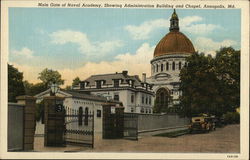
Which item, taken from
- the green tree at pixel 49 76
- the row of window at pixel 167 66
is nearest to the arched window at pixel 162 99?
the row of window at pixel 167 66

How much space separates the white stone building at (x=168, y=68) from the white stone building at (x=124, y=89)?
1.22 feet

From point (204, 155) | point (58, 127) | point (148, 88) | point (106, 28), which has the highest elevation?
point (106, 28)

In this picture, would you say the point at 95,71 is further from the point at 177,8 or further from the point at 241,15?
the point at 241,15

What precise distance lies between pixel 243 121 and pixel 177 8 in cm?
375

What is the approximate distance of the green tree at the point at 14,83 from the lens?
9805mm

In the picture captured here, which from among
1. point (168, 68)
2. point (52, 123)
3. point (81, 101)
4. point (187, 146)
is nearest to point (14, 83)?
point (52, 123)

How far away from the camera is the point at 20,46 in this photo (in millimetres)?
9758

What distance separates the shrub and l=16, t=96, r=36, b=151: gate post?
5919 mm

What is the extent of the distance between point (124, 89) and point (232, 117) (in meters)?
4.24

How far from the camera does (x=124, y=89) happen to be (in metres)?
12.7

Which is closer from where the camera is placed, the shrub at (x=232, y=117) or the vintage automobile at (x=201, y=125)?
the shrub at (x=232, y=117)

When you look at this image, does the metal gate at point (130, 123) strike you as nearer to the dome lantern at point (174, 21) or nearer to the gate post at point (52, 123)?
the gate post at point (52, 123)

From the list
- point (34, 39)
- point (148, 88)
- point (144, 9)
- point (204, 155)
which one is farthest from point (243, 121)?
point (34, 39)

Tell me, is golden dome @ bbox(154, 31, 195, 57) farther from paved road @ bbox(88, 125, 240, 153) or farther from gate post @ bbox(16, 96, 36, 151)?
gate post @ bbox(16, 96, 36, 151)
